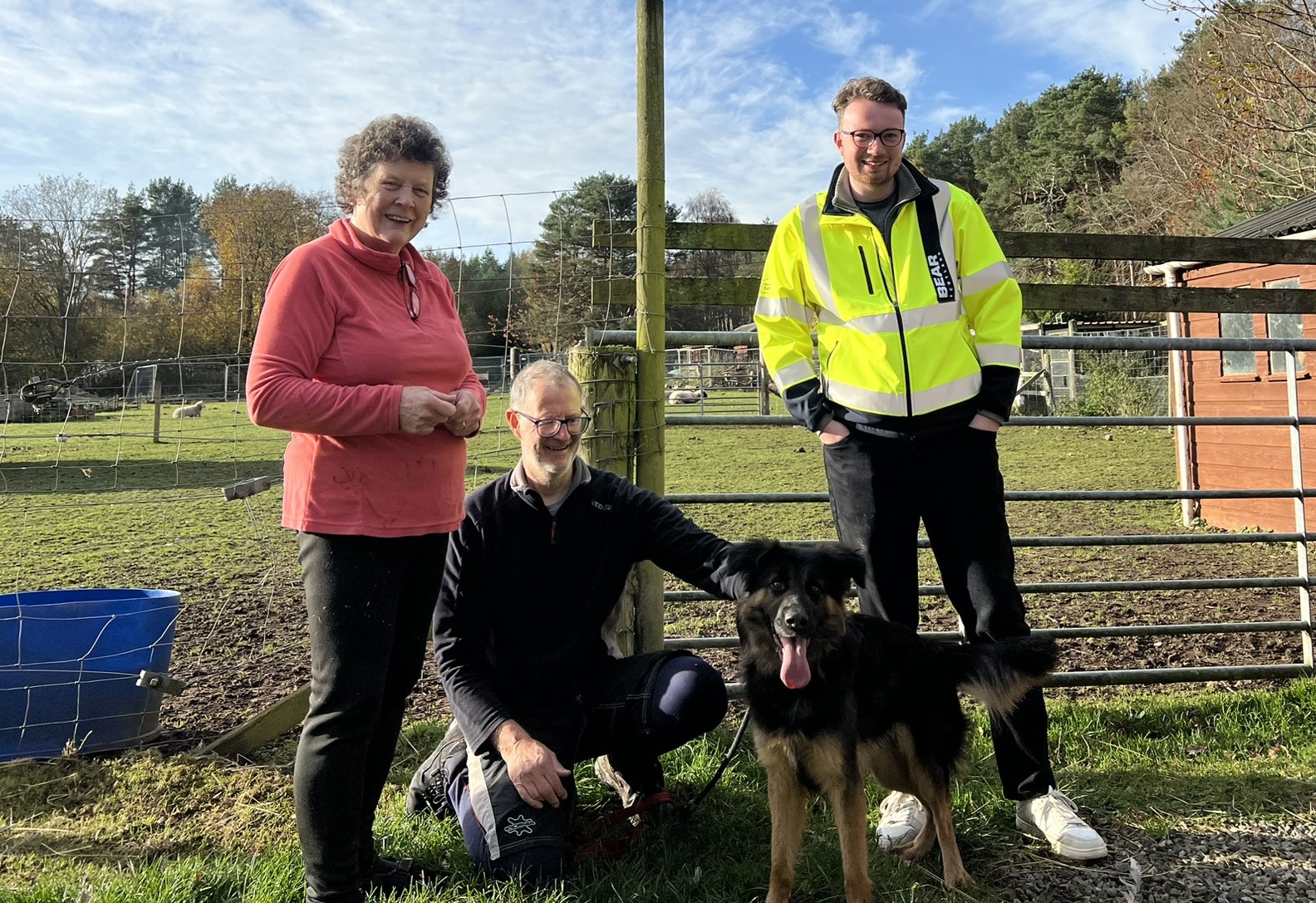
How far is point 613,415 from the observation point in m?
3.71

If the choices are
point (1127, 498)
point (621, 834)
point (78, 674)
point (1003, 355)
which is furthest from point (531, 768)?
point (1127, 498)

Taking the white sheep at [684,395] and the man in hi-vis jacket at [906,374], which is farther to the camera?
the white sheep at [684,395]

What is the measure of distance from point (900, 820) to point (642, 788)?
93cm

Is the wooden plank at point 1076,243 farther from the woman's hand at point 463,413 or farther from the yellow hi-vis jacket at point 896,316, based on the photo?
the woman's hand at point 463,413

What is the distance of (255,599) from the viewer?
6383 mm

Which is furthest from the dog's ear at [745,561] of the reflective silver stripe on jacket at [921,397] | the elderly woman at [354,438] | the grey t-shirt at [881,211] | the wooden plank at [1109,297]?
the wooden plank at [1109,297]

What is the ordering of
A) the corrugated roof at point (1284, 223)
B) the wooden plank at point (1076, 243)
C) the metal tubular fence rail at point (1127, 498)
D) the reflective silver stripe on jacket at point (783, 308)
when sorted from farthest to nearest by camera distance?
the corrugated roof at point (1284, 223) < the metal tubular fence rail at point (1127, 498) < the wooden plank at point (1076, 243) < the reflective silver stripe on jacket at point (783, 308)

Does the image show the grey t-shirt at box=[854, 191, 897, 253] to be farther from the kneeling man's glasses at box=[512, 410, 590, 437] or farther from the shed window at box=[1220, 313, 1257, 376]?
the shed window at box=[1220, 313, 1257, 376]

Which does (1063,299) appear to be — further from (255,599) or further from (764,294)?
(255,599)

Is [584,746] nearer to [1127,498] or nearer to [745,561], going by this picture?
[745,561]

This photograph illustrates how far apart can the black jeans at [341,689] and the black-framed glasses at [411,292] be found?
0.67m

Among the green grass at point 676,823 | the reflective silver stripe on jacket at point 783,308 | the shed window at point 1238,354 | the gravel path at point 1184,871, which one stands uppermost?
the shed window at point 1238,354

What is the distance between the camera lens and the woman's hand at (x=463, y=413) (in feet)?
8.09

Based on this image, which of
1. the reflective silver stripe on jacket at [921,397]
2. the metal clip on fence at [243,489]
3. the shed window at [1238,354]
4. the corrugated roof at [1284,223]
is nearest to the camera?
the reflective silver stripe on jacket at [921,397]
